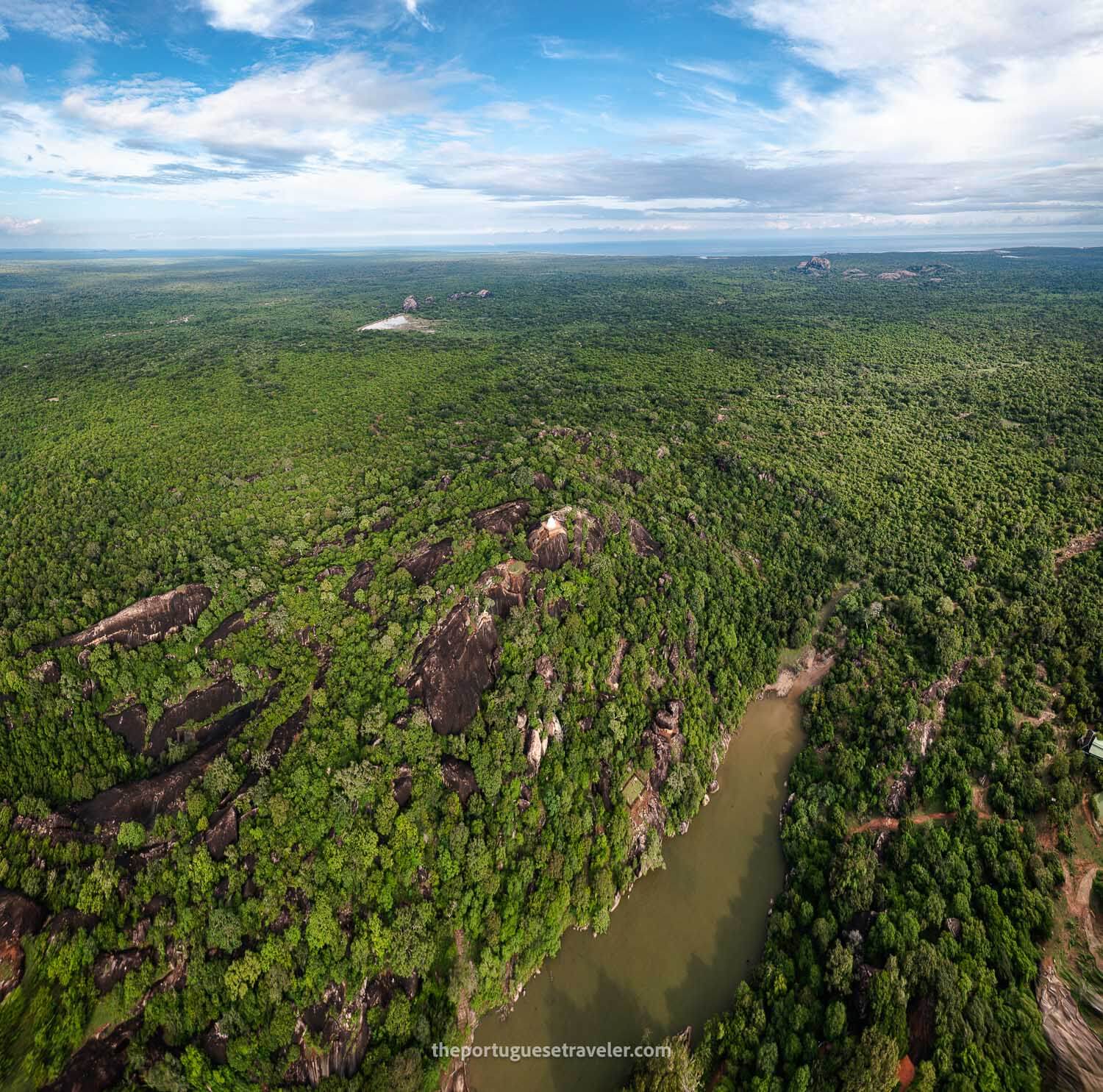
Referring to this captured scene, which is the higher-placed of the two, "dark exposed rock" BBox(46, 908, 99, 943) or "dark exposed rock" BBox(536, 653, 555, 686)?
"dark exposed rock" BBox(536, 653, 555, 686)

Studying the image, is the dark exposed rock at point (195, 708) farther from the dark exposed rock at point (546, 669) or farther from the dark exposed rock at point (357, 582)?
the dark exposed rock at point (546, 669)

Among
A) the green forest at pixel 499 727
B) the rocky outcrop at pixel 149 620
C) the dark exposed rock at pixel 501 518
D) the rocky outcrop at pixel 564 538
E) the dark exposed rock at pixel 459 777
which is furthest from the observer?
the dark exposed rock at pixel 501 518

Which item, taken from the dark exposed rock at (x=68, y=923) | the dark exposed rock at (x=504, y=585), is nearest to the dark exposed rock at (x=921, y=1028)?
the dark exposed rock at (x=504, y=585)

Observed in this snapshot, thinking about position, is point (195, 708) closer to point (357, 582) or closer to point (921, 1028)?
point (357, 582)

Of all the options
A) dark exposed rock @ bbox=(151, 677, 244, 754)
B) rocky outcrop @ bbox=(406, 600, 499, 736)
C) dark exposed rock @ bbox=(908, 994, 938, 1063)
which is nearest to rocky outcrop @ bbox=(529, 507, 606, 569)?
rocky outcrop @ bbox=(406, 600, 499, 736)

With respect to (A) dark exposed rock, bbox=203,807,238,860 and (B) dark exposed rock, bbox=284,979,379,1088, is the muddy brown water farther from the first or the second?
(A) dark exposed rock, bbox=203,807,238,860

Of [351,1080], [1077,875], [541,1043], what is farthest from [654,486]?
[351,1080]
